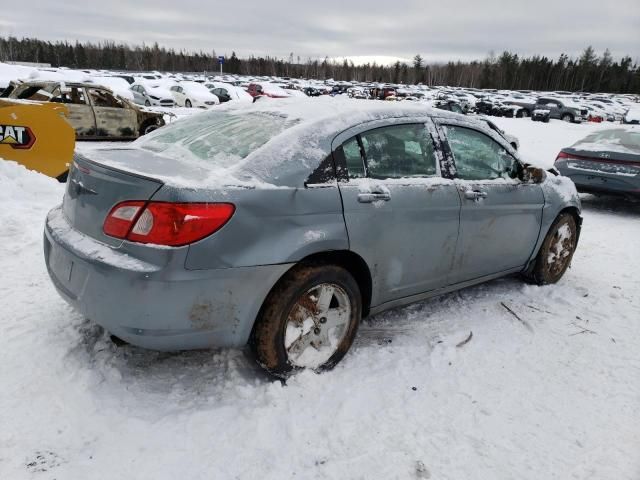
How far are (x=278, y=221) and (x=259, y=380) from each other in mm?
958

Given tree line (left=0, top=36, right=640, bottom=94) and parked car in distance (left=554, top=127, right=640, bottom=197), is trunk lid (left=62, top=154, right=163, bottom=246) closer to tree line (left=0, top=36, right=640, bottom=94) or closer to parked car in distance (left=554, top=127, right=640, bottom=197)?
parked car in distance (left=554, top=127, right=640, bottom=197)

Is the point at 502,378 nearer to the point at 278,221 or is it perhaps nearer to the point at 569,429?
the point at 569,429

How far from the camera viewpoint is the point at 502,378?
301 centimetres

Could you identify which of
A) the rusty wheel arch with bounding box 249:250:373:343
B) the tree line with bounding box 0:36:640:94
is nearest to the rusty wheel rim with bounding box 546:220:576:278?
the rusty wheel arch with bounding box 249:250:373:343

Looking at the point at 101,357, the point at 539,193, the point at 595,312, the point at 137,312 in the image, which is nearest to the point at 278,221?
the point at 137,312

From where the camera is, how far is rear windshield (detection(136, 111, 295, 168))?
2795 millimetres

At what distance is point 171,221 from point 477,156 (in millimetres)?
2435

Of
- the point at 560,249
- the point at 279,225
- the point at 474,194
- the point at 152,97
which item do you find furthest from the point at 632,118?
the point at 279,225

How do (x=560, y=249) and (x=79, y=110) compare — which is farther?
(x=79, y=110)

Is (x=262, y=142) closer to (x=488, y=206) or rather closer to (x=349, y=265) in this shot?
(x=349, y=265)

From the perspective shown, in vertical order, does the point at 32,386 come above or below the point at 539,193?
below

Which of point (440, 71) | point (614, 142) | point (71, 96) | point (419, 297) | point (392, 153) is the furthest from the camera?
point (440, 71)

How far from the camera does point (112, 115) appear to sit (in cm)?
1186

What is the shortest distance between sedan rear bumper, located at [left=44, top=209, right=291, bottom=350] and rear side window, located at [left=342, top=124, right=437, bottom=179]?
2.68 ft
